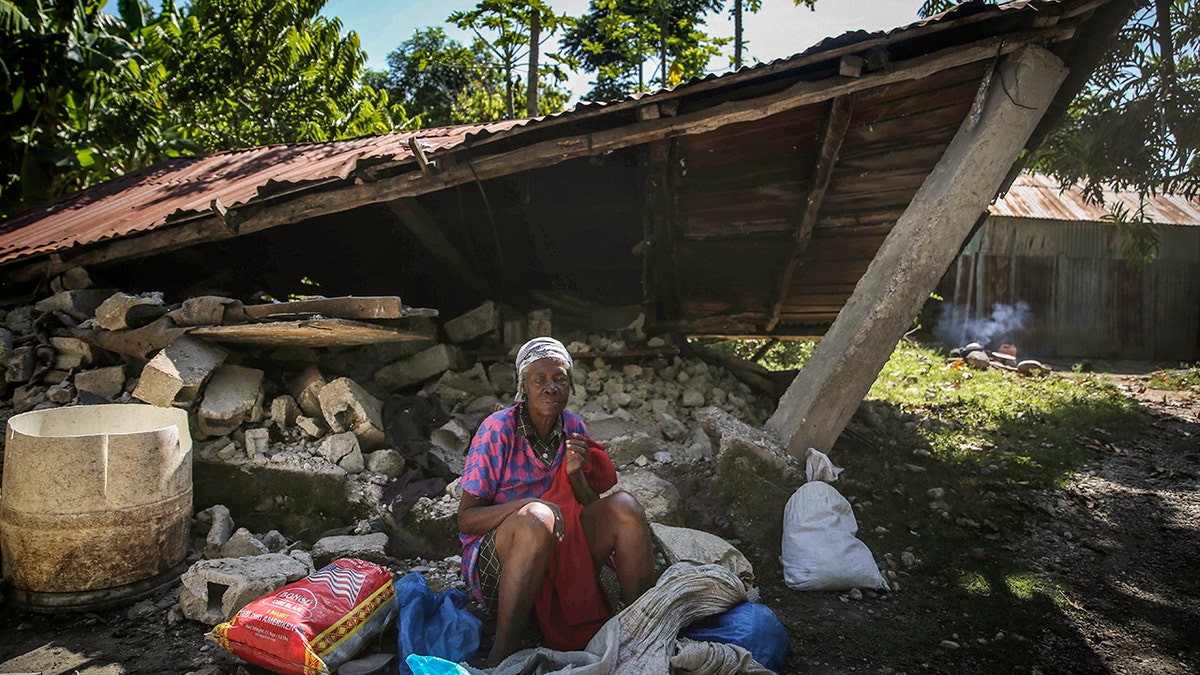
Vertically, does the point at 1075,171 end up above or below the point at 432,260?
above

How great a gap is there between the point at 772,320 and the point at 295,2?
33.3 feet

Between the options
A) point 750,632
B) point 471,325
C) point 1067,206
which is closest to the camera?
A: point 750,632

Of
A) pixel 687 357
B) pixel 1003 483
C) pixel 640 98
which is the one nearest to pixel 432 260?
pixel 687 357

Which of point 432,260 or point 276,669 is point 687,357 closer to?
point 432,260

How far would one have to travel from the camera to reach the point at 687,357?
660 centimetres

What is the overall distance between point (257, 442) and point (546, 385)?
2434 millimetres

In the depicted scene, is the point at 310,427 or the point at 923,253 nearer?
the point at 923,253

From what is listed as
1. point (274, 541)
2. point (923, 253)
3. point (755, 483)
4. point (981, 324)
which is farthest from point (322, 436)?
point (981, 324)

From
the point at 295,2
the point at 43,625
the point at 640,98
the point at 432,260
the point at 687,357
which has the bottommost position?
the point at 43,625

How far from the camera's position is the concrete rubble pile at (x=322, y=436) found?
378 cm

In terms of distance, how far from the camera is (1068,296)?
47.3 feet

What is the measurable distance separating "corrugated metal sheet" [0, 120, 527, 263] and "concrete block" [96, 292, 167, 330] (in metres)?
0.68

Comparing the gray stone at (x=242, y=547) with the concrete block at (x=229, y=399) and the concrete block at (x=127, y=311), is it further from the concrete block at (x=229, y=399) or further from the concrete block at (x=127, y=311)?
the concrete block at (x=127, y=311)

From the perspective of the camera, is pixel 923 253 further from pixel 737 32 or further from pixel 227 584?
pixel 737 32
